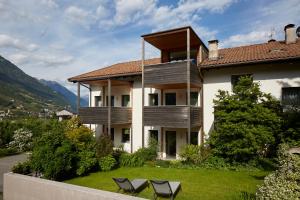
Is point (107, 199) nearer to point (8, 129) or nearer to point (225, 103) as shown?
point (225, 103)

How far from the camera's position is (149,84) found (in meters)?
17.7

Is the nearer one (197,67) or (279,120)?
(279,120)

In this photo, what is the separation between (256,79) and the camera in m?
16.4

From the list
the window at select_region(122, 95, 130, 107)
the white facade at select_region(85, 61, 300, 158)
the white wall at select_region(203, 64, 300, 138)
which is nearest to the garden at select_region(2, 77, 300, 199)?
the white wall at select_region(203, 64, 300, 138)

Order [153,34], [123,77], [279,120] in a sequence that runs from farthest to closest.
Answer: [123,77], [153,34], [279,120]

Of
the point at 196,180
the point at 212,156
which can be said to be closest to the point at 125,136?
the point at 212,156

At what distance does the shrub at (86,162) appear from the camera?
13.1 metres

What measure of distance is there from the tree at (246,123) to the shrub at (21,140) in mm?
19261

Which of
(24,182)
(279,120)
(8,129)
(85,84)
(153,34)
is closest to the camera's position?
(24,182)

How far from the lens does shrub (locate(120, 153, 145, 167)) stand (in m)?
15.7

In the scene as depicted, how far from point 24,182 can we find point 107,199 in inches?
178

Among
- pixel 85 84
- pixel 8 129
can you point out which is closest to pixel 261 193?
pixel 85 84

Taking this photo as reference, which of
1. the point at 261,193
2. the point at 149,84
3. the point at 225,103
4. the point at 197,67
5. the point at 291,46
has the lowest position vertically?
the point at 261,193

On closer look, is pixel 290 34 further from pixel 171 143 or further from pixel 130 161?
pixel 130 161
